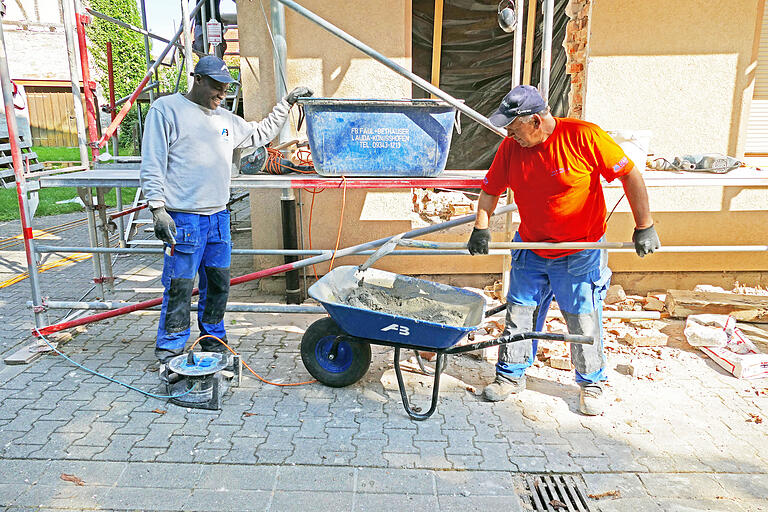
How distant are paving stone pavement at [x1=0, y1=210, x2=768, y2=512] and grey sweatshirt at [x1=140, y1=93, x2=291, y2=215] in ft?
4.57

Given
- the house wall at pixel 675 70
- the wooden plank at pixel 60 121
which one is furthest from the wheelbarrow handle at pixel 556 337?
the wooden plank at pixel 60 121

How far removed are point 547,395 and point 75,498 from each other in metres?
3.01

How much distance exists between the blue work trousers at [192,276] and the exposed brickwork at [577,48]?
3.90 metres

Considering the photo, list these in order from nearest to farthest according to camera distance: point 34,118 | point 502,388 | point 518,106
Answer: point 518,106
point 502,388
point 34,118

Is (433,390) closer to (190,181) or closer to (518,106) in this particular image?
(518,106)

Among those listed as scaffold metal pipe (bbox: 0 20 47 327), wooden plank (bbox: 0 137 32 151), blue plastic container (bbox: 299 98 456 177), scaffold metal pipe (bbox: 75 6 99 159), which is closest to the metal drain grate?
blue plastic container (bbox: 299 98 456 177)

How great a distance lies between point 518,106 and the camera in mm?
3158

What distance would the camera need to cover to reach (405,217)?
5844 mm

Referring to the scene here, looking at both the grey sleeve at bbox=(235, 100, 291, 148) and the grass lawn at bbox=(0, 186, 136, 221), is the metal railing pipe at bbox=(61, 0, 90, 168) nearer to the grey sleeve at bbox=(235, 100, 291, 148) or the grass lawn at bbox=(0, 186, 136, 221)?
the grey sleeve at bbox=(235, 100, 291, 148)

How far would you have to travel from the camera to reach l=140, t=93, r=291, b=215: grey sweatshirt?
3.61 meters

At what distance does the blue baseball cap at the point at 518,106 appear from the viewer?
3.16 m

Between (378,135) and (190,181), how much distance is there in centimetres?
136

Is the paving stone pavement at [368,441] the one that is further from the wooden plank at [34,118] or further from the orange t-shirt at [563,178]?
the wooden plank at [34,118]

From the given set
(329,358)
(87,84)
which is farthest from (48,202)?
(329,358)
